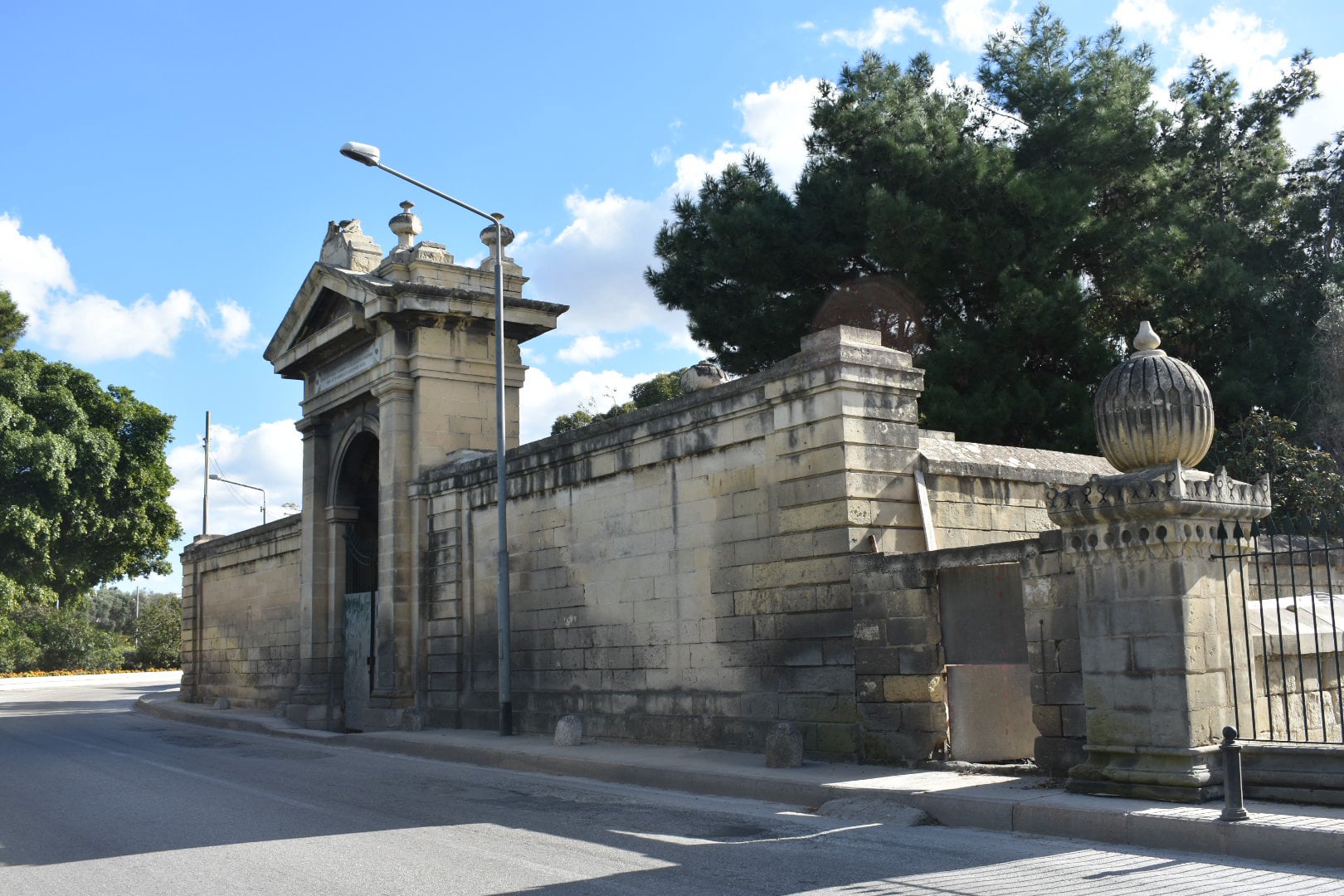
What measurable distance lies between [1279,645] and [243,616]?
23.5m

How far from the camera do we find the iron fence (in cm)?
811

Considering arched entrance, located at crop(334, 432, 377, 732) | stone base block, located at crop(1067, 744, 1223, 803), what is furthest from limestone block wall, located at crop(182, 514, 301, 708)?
stone base block, located at crop(1067, 744, 1223, 803)

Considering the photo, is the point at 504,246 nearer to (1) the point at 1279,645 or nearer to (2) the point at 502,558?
(2) the point at 502,558

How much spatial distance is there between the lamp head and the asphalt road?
7898 mm

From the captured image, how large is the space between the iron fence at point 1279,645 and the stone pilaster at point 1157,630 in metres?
0.17

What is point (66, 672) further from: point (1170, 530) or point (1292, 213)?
point (1170, 530)

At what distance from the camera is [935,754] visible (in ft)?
33.7

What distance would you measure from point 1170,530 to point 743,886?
3.85m

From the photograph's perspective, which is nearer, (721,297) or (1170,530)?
(1170,530)

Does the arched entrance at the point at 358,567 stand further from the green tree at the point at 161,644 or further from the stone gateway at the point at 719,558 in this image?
the green tree at the point at 161,644

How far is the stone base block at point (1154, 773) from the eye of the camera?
25.3ft

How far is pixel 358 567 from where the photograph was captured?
22.3m

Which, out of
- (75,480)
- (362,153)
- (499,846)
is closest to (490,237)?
(362,153)

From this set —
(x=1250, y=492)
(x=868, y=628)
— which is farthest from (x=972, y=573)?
(x=1250, y=492)
